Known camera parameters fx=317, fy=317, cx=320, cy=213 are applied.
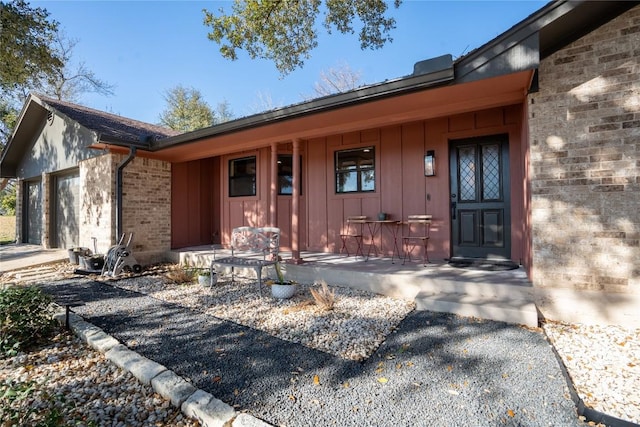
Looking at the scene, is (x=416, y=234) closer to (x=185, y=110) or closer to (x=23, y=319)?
(x=23, y=319)

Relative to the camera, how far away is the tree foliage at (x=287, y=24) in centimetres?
764

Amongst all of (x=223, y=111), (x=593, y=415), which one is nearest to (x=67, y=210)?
(x=593, y=415)

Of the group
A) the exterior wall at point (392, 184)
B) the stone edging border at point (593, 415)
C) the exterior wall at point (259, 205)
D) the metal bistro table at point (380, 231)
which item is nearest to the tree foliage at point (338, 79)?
the exterior wall at point (259, 205)

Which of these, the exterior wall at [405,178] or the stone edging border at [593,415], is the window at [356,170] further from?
the stone edging border at [593,415]

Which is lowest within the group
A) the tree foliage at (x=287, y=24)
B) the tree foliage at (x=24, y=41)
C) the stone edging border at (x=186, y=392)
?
the stone edging border at (x=186, y=392)

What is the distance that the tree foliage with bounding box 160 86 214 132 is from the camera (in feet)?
67.9

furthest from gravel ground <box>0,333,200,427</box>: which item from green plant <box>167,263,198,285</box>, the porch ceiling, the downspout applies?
the downspout

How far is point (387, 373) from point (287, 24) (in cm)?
855

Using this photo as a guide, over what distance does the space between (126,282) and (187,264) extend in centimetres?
132

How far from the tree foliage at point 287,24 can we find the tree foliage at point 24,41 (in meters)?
3.36

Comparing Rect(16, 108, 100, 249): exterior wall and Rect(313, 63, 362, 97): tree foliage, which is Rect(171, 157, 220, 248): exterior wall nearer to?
Rect(16, 108, 100, 249): exterior wall

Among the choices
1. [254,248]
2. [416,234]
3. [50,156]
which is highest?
[50,156]

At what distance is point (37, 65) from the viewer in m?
7.08

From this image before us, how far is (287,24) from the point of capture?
820 centimetres
